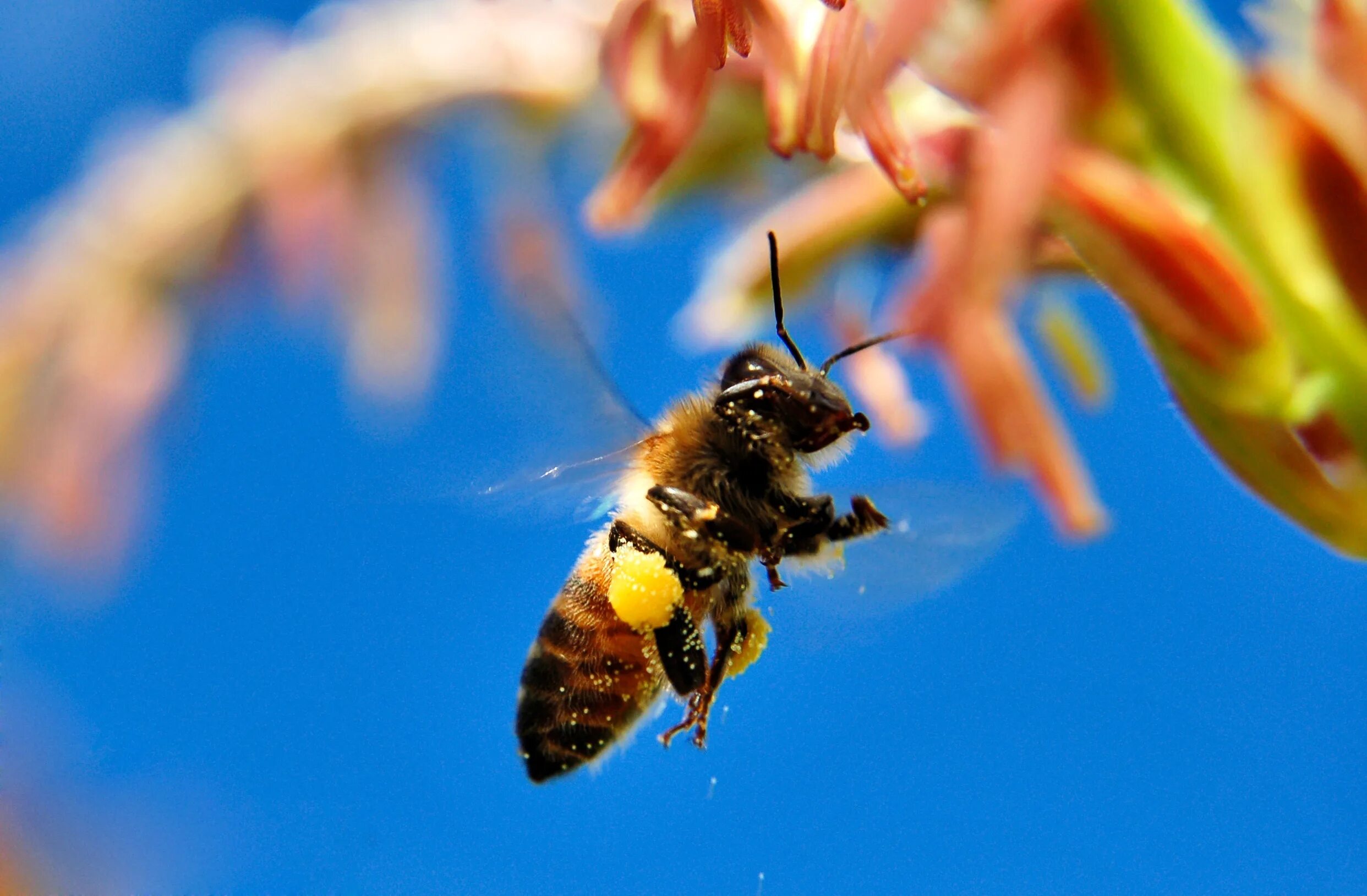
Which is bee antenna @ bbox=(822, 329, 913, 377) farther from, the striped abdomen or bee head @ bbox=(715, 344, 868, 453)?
the striped abdomen

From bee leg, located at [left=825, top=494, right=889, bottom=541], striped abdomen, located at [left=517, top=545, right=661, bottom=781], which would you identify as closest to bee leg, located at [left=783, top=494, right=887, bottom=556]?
bee leg, located at [left=825, top=494, right=889, bottom=541]

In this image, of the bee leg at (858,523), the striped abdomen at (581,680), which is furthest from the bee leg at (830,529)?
the striped abdomen at (581,680)

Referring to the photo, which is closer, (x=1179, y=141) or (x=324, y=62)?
(x=1179, y=141)

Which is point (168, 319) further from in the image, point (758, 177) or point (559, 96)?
point (758, 177)

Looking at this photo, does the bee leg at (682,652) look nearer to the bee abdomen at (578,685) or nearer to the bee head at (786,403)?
the bee abdomen at (578,685)

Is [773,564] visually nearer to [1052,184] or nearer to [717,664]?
[717,664]

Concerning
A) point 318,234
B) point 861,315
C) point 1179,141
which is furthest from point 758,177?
point 318,234
